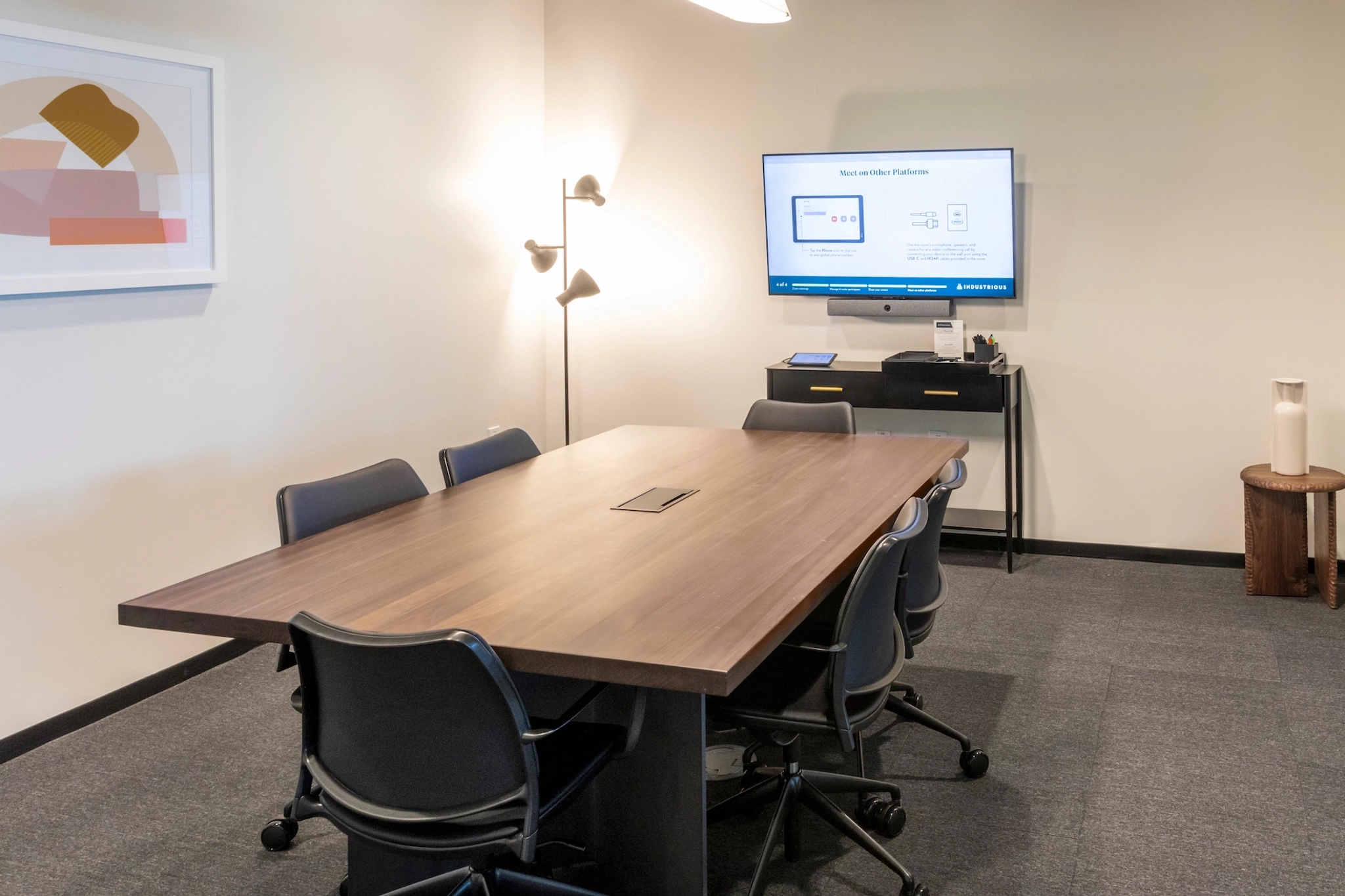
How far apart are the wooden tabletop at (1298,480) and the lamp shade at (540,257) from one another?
341cm

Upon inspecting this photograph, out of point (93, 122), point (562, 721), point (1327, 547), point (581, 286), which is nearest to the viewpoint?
point (562, 721)

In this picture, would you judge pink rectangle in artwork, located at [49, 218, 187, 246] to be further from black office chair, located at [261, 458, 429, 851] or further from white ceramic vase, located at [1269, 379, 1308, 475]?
white ceramic vase, located at [1269, 379, 1308, 475]

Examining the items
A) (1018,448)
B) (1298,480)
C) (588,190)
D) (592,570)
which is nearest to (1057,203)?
(1018,448)

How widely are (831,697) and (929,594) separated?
0.74 meters

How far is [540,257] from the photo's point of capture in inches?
228

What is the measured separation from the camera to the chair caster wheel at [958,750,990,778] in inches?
123

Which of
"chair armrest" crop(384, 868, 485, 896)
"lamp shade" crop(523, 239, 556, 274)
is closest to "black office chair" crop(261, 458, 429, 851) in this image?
"chair armrest" crop(384, 868, 485, 896)

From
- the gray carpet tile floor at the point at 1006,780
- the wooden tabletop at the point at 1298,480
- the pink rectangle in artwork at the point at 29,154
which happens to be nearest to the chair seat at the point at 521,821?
the gray carpet tile floor at the point at 1006,780

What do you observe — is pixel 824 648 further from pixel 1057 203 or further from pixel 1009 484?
pixel 1057 203

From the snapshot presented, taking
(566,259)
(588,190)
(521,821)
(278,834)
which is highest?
(588,190)

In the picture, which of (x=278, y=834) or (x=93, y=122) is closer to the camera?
(x=278, y=834)

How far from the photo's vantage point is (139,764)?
10.9 feet

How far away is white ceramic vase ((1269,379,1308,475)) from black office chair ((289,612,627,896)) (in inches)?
146

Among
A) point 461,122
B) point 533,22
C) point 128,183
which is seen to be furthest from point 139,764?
point 533,22
